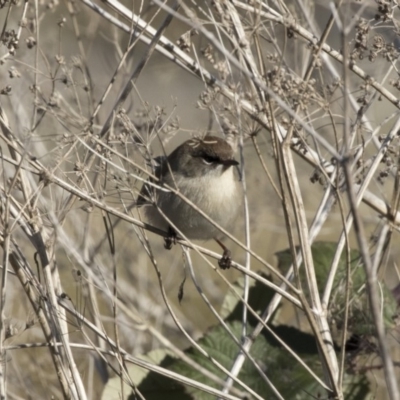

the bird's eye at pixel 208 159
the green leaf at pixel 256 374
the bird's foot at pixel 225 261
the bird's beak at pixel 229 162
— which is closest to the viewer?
the bird's foot at pixel 225 261

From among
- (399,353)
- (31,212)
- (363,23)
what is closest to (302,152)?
(363,23)

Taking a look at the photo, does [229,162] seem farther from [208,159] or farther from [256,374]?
[256,374]

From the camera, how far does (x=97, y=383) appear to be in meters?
6.64

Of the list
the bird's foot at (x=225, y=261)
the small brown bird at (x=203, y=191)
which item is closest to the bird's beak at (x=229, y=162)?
the small brown bird at (x=203, y=191)

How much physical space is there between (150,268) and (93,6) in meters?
4.92

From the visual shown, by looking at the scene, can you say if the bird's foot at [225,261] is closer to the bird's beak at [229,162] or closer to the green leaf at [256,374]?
the bird's beak at [229,162]

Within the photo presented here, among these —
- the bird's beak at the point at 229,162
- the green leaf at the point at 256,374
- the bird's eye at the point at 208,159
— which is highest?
the bird's beak at the point at 229,162

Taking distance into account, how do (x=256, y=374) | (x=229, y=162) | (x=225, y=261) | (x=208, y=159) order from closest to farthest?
(x=225, y=261) < (x=229, y=162) < (x=208, y=159) < (x=256, y=374)

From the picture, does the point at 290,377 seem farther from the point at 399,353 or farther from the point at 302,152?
the point at 399,353

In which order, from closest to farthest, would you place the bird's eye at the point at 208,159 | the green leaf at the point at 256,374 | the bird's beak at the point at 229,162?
the bird's beak at the point at 229,162 < the bird's eye at the point at 208,159 < the green leaf at the point at 256,374

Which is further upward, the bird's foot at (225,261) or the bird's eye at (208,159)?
the bird's eye at (208,159)

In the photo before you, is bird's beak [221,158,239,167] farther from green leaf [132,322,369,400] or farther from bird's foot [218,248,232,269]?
green leaf [132,322,369,400]

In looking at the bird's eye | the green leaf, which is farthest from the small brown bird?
the green leaf

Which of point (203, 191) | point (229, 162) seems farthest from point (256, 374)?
point (229, 162)
